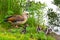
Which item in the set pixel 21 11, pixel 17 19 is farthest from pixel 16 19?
pixel 21 11

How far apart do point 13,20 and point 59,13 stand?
2.02m

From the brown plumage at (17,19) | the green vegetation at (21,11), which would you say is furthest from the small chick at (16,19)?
the green vegetation at (21,11)

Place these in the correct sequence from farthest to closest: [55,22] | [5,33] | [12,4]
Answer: [55,22]
[12,4]
[5,33]

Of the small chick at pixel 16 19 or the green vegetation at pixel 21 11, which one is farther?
the small chick at pixel 16 19

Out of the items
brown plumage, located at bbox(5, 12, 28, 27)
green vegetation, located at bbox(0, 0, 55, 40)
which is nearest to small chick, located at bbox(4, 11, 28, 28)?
brown plumage, located at bbox(5, 12, 28, 27)

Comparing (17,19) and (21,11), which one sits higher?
(21,11)

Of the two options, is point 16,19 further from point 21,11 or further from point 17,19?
point 21,11

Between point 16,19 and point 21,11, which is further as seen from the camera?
point 21,11

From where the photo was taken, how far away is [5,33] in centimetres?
577

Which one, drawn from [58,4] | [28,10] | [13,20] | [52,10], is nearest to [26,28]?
[13,20]

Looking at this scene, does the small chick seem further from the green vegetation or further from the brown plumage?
the green vegetation

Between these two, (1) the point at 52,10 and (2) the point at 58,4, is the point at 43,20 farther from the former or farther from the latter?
(2) the point at 58,4

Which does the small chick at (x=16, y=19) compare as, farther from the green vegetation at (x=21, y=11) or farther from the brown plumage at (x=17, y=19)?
the green vegetation at (x=21, y=11)

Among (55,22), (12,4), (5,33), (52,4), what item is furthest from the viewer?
(52,4)
